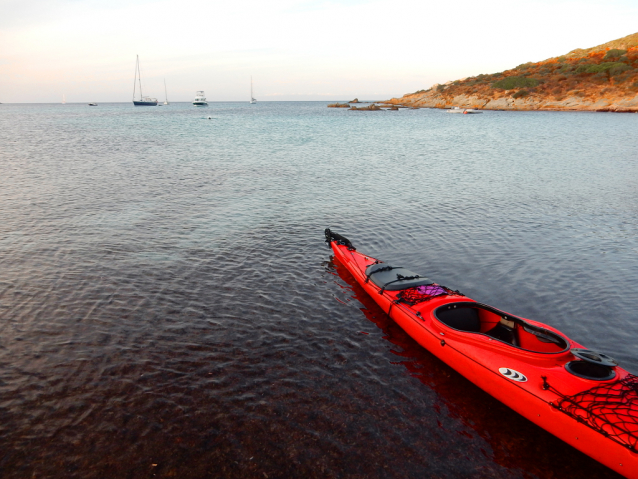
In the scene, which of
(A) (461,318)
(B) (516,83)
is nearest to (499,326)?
(A) (461,318)

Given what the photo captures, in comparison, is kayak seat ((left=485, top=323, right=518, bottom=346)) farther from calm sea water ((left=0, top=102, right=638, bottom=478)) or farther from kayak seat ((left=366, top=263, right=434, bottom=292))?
kayak seat ((left=366, top=263, right=434, bottom=292))

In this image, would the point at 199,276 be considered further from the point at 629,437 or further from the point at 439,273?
the point at 629,437

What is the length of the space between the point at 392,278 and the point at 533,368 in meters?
4.85

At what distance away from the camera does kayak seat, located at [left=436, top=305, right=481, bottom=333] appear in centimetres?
1023

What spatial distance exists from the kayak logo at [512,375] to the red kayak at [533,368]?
0.02 m

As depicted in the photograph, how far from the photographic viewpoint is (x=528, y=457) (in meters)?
7.26

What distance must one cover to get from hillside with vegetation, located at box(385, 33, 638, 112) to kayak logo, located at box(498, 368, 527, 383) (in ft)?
359

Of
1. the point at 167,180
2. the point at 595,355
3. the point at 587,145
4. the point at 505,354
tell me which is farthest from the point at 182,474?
the point at 587,145

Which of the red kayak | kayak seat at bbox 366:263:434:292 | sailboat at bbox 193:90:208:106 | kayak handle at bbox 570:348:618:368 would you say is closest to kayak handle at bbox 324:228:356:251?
kayak seat at bbox 366:263:434:292

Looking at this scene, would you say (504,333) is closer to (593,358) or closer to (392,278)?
(593,358)

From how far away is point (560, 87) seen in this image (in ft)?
359

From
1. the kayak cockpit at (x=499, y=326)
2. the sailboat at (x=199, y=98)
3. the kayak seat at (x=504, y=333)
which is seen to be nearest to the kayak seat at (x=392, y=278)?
the kayak cockpit at (x=499, y=326)

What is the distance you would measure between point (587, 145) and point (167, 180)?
44489 millimetres

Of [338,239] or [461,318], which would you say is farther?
[338,239]
